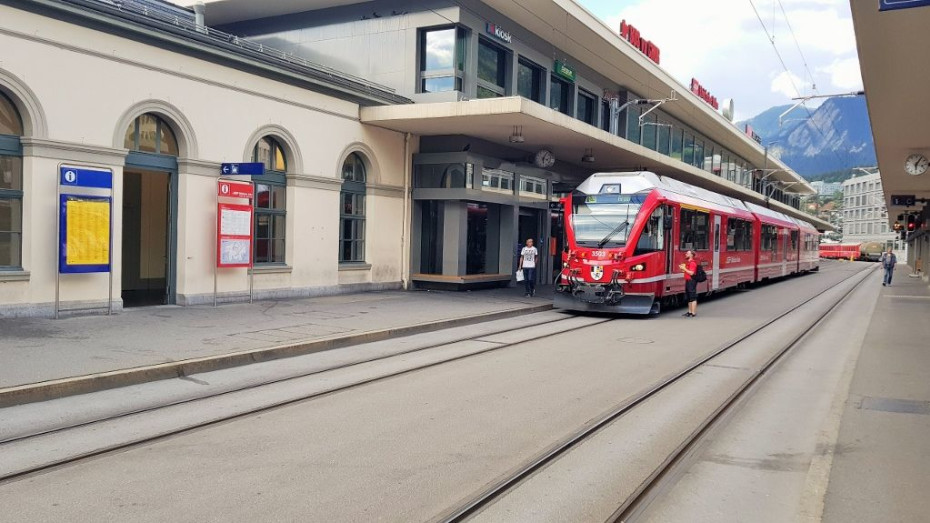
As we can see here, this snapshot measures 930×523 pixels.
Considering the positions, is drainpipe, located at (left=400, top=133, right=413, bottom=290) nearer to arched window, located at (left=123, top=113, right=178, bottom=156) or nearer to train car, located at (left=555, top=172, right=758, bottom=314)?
train car, located at (left=555, top=172, right=758, bottom=314)

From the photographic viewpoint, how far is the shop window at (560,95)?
2591 centimetres

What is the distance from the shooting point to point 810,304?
2184 cm

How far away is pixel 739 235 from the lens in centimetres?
2408

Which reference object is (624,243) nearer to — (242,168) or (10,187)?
(242,168)

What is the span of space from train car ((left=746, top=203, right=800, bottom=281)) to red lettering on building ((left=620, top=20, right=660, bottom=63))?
24.4 feet

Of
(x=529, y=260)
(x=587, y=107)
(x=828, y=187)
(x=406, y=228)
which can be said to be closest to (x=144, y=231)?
(x=406, y=228)

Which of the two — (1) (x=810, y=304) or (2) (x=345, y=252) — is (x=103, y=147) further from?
(1) (x=810, y=304)

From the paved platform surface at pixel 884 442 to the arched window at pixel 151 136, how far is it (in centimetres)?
1247

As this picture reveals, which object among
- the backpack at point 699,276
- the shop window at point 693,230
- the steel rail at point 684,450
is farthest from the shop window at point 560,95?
the steel rail at point 684,450

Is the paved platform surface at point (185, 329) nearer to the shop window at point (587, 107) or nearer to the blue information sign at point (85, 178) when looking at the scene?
the blue information sign at point (85, 178)

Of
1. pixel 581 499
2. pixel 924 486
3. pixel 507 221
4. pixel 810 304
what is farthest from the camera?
pixel 507 221

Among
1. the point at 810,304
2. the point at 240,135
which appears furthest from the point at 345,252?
the point at 810,304

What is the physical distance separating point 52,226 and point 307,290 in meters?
6.31

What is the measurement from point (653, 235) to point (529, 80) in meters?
9.79
